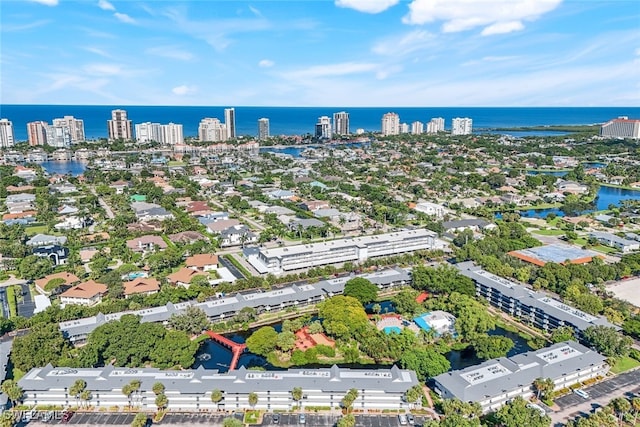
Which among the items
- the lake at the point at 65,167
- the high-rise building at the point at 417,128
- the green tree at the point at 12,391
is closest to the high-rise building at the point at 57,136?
the lake at the point at 65,167

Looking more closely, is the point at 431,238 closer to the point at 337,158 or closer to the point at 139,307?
the point at 139,307

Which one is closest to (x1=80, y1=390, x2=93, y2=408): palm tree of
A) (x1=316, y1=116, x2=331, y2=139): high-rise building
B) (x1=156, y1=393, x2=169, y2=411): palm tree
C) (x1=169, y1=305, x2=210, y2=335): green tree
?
(x1=156, y1=393, x2=169, y2=411): palm tree

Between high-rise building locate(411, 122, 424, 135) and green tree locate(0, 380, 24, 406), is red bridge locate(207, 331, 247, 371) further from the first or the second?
high-rise building locate(411, 122, 424, 135)

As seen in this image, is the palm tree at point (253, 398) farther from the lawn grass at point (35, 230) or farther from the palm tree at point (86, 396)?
the lawn grass at point (35, 230)

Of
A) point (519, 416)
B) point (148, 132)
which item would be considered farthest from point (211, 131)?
point (519, 416)

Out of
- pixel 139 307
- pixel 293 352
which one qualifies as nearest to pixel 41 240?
pixel 139 307

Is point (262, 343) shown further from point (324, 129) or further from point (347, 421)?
point (324, 129)

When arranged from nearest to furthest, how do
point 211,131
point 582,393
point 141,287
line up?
point 582,393, point 141,287, point 211,131
